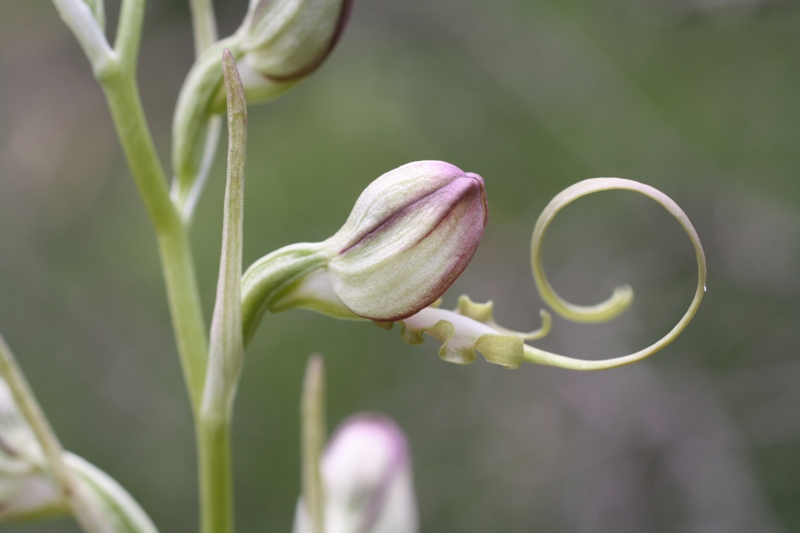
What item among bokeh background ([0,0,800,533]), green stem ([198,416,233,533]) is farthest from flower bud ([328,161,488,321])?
bokeh background ([0,0,800,533])

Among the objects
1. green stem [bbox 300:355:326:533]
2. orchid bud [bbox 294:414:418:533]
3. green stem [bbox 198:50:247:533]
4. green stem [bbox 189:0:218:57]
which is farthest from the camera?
orchid bud [bbox 294:414:418:533]

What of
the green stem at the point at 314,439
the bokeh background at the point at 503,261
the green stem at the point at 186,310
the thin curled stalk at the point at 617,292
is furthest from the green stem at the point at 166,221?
the bokeh background at the point at 503,261

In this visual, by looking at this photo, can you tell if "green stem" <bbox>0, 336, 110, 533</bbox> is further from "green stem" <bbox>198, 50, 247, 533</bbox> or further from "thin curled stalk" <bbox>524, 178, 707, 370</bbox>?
"thin curled stalk" <bbox>524, 178, 707, 370</bbox>

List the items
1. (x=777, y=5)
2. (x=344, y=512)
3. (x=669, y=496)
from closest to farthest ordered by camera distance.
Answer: (x=344, y=512) < (x=777, y=5) < (x=669, y=496)

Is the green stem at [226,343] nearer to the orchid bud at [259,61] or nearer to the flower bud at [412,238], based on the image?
the flower bud at [412,238]

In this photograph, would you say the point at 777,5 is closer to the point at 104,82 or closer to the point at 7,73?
the point at 104,82

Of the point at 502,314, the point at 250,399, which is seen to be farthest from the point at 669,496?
the point at 250,399

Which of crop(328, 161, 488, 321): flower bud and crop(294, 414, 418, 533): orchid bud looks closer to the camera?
crop(328, 161, 488, 321): flower bud
